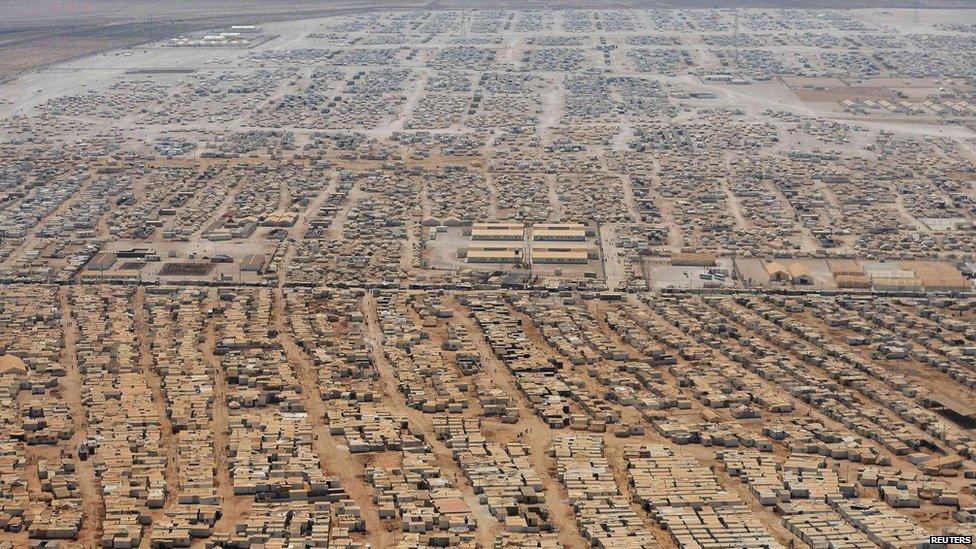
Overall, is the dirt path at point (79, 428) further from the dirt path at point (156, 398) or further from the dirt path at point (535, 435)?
the dirt path at point (535, 435)

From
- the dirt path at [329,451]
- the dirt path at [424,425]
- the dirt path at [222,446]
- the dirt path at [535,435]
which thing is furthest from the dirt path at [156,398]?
the dirt path at [535,435]

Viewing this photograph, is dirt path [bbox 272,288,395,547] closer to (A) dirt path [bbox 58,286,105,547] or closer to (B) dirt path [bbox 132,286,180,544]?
(B) dirt path [bbox 132,286,180,544]

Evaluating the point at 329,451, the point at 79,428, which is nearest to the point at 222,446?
the point at 329,451

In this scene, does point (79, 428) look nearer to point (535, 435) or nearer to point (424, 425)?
point (424, 425)

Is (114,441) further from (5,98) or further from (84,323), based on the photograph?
(5,98)

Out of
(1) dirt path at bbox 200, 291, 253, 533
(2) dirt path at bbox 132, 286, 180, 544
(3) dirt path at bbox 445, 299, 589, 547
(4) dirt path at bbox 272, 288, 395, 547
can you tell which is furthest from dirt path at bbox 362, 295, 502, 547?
(2) dirt path at bbox 132, 286, 180, 544

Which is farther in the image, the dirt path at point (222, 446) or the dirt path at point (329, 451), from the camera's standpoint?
the dirt path at point (222, 446)

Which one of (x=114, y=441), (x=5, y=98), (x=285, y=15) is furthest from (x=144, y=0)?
(x=114, y=441)

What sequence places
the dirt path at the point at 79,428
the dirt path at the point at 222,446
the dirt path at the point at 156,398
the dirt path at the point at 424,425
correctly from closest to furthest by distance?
the dirt path at the point at 79,428 < the dirt path at the point at 424,425 < the dirt path at the point at 222,446 < the dirt path at the point at 156,398
